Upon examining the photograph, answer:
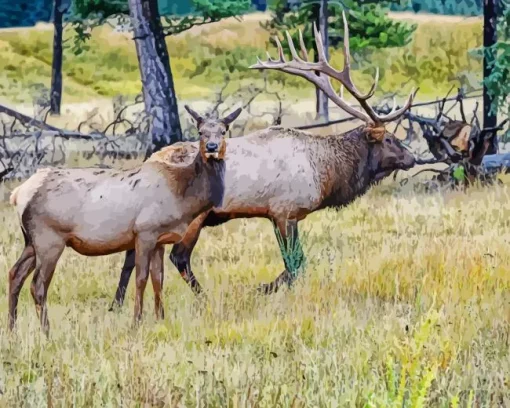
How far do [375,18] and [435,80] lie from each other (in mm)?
9345

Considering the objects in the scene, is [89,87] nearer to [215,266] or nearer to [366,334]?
[215,266]

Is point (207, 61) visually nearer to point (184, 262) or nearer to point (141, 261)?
point (184, 262)

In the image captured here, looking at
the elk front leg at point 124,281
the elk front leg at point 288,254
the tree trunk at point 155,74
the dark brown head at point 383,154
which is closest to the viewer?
the elk front leg at point 124,281

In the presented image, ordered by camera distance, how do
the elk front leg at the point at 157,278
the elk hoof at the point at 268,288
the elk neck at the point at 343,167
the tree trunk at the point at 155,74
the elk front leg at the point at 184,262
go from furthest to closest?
the tree trunk at the point at 155,74
the elk neck at the point at 343,167
the elk front leg at the point at 184,262
the elk hoof at the point at 268,288
the elk front leg at the point at 157,278

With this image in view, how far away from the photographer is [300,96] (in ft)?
102

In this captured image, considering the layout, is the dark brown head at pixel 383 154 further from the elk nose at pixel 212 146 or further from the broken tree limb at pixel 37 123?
the broken tree limb at pixel 37 123

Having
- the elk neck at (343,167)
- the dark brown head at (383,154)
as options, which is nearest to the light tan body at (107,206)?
the elk neck at (343,167)

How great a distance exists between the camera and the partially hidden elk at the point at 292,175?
23.6 feet

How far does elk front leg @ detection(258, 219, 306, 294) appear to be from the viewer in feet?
22.1

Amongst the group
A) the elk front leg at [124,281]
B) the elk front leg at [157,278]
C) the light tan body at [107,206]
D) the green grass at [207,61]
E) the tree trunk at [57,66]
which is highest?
the light tan body at [107,206]

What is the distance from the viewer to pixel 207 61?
3650 cm

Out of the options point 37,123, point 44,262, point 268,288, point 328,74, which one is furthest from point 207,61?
point 44,262

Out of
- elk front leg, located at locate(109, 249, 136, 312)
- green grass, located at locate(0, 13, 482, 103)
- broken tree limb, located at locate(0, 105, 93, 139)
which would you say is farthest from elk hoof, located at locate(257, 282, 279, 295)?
green grass, located at locate(0, 13, 482, 103)

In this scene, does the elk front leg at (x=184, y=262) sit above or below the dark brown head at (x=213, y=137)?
below
